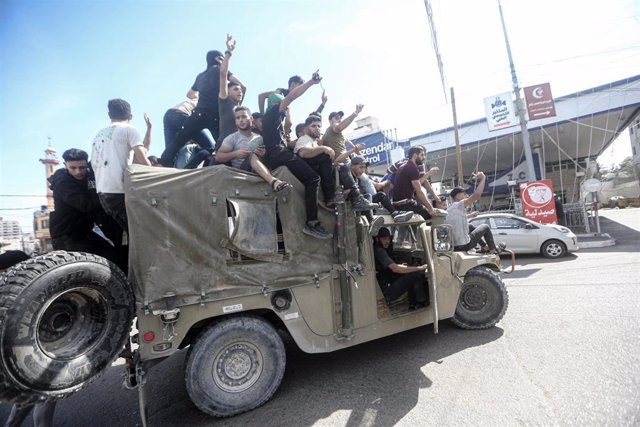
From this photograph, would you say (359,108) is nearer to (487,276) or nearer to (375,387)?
(487,276)

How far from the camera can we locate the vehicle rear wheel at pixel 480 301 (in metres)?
4.41

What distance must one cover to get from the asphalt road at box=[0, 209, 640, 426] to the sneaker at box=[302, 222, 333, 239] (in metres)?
1.59

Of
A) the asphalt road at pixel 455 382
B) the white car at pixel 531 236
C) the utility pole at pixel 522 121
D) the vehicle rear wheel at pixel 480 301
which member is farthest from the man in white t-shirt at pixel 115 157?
the utility pole at pixel 522 121

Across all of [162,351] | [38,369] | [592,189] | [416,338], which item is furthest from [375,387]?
[592,189]

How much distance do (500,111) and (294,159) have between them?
15.9 meters

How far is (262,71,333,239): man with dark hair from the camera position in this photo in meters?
3.25

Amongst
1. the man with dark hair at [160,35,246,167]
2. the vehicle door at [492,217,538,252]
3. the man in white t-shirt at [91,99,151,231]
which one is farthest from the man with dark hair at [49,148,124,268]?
the vehicle door at [492,217,538,252]

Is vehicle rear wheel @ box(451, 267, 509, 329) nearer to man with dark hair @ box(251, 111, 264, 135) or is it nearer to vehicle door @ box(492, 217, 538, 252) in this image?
man with dark hair @ box(251, 111, 264, 135)

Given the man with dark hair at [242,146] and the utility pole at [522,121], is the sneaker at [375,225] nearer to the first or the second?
the man with dark hair at [242,146]

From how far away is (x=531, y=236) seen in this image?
9.95 metres

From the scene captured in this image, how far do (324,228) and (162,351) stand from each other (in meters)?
1.88

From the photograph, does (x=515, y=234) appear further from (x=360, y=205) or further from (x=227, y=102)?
(x=227, y=102)

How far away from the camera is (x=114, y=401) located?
3.45 m

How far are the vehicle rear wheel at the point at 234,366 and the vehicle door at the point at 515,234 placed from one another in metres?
9.68
